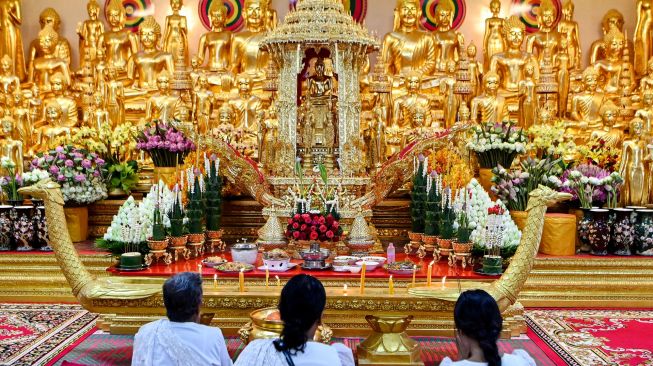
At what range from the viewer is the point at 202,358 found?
2.77m

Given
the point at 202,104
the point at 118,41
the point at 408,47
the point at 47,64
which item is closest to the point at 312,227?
the point at 202,104

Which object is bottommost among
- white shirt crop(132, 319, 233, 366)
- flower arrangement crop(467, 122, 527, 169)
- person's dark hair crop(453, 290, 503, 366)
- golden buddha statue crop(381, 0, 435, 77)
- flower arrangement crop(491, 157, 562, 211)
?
white shirt crop(132, 319, 233, 366)

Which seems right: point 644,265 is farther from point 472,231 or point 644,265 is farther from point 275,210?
point 275,210

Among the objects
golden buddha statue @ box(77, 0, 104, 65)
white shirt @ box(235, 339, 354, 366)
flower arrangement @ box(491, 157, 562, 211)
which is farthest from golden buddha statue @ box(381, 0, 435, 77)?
white shirt @ box(235, 339, 354, 366)

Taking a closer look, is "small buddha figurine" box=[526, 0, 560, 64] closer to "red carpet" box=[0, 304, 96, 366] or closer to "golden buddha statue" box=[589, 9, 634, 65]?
"golden buddha statue" box=[589, 9, 634, 65]

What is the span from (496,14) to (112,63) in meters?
4.59

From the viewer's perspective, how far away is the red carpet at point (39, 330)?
4.59m

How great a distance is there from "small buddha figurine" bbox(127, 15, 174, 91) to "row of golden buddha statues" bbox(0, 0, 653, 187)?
0.04 ft

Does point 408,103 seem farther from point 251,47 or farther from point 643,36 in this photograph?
point 643,36

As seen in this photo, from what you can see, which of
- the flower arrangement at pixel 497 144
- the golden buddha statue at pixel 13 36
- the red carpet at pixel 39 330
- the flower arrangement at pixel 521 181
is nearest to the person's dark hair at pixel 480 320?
the red carpet at pixel 39 330

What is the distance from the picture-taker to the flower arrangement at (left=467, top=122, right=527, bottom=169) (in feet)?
21.6

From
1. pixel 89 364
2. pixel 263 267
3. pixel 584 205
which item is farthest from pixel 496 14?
pixel 89 364

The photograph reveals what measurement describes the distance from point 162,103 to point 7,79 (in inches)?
73.7

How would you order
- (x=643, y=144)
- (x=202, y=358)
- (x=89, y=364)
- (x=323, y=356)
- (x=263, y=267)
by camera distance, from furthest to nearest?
(x=643, y=144) → (x=263, y=267) → (x=89, y=364) → (x=202, y=358) → (x=323, y=356)
